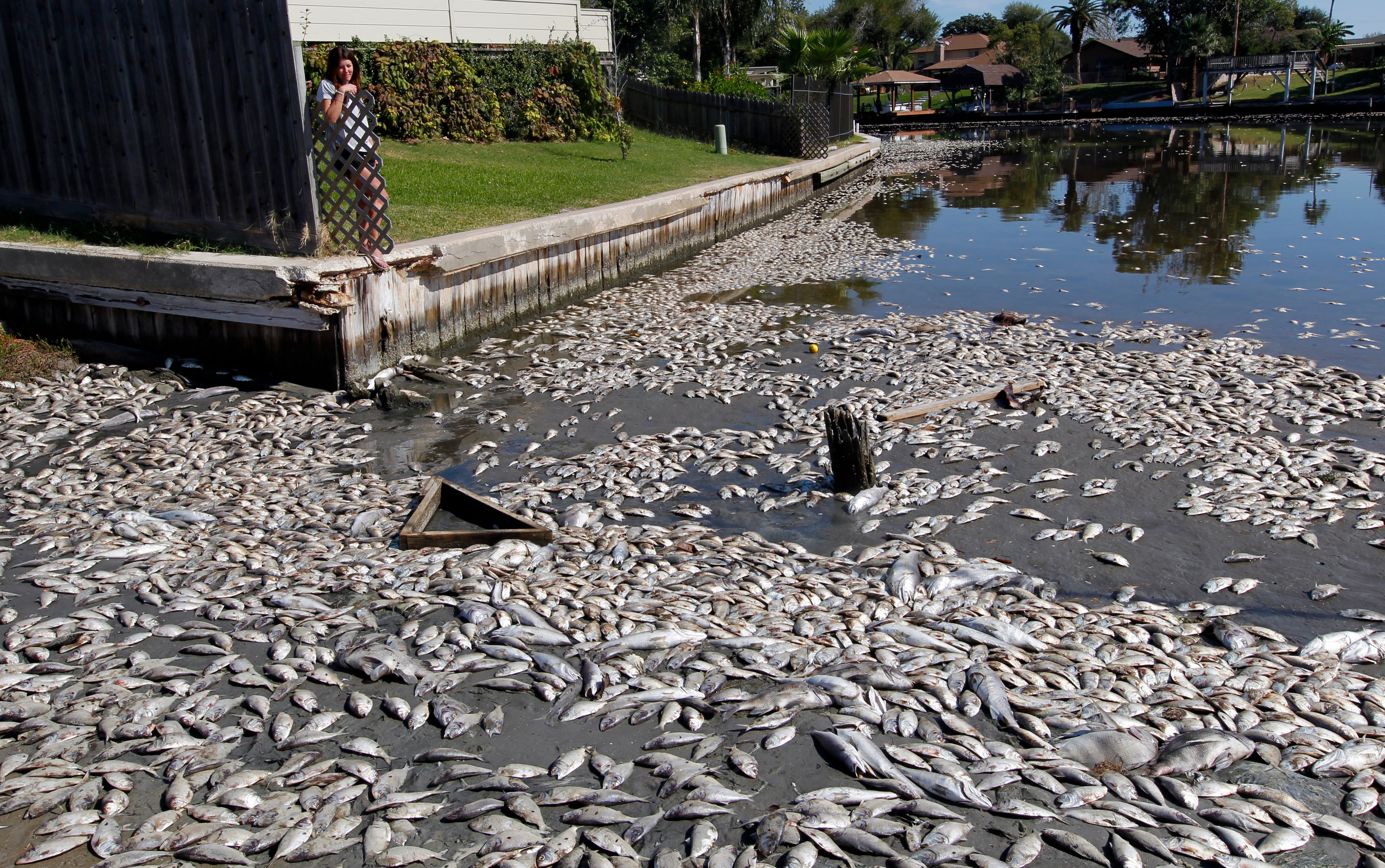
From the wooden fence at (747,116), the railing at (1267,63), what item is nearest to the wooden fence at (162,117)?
the wooden fence at (747,116)

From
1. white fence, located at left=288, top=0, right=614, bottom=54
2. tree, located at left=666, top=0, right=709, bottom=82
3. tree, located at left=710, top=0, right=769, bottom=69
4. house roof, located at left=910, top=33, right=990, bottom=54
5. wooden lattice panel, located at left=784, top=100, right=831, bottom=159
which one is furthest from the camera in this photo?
house roof, located at left=910, top=33, right=990, bottom=54

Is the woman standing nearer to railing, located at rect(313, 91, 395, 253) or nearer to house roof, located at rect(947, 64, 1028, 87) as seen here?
railing, located at rect(313, 91, 395, 253)

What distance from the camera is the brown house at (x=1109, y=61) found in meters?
86.2

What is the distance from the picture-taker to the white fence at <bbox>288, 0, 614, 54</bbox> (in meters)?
18.2

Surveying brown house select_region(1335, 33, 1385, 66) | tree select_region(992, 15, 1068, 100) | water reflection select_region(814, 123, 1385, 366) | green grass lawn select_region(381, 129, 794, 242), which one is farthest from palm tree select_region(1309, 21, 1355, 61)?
green grass lawn select_region(381, 129, 794, 242)

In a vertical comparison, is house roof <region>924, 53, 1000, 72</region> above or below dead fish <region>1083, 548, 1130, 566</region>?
above

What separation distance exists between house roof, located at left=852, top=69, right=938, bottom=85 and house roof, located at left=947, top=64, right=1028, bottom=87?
8.40 metres

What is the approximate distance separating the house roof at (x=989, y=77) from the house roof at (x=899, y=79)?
8.40 meters

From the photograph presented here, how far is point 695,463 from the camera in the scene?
695 centimetres

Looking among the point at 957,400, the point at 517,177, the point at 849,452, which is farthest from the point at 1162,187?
the point at 849,452

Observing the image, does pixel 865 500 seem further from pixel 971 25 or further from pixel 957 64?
pixel 971 25

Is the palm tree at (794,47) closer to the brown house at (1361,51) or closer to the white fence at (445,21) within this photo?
the white fence at (445,21)

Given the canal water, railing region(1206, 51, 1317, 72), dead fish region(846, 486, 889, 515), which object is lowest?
dead fish region(846, 486, 889, 515)

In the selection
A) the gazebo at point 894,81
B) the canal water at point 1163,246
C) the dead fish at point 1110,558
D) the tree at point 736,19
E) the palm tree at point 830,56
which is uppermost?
the tree at point 736,19
